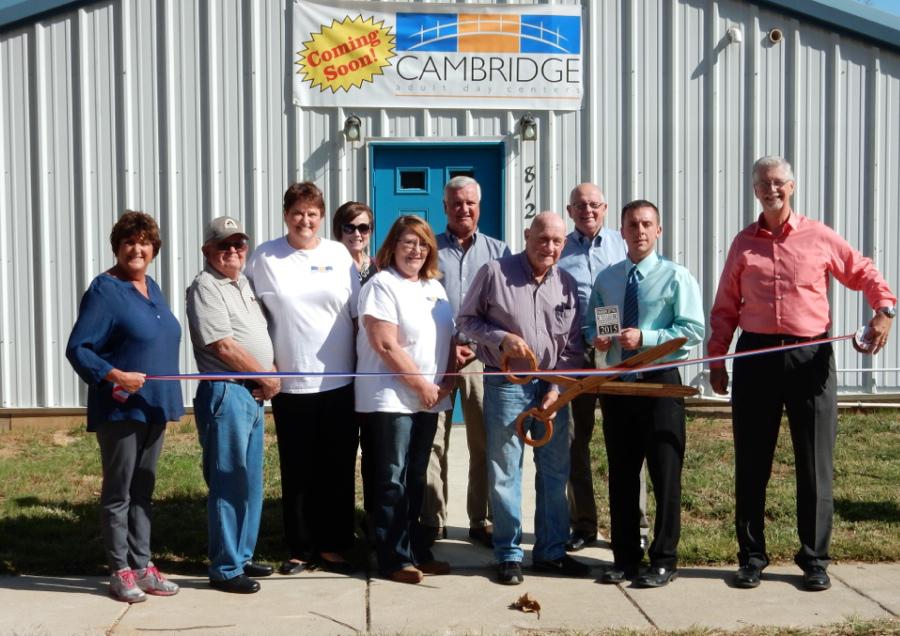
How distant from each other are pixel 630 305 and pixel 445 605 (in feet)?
5.61

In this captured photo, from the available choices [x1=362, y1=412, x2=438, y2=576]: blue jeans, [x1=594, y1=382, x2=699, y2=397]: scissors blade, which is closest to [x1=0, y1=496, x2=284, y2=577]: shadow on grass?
[x1=362, y1=412, x2=438, y2=576]: blue jeans

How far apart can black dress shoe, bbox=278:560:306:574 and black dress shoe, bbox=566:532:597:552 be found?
146cm

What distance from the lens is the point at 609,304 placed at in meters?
→ 5.28

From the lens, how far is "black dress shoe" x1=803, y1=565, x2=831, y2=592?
198 inches

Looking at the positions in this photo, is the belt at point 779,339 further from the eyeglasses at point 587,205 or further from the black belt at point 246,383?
the black belt at point 246,383

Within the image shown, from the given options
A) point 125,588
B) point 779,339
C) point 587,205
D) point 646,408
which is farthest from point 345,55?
point 125,588

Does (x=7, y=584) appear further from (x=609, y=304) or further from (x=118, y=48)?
(x=118, y=48)

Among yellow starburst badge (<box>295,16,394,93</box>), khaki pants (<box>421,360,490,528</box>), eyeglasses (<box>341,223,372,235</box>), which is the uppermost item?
yellow starburst badge (<box>295,16,394,93</box>)

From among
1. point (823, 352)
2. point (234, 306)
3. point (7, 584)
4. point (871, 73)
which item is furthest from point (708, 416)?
point (7, 584)

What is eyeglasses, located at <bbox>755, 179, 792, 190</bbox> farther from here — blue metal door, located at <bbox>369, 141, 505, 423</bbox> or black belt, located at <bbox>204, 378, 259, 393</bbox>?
blue metal door, located at <bbox>369, 141, 505, 423</bbox>

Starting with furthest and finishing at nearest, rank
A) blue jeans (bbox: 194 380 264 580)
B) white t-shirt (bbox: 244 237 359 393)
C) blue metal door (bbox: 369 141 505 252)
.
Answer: blue metal door (bbox: 369 141 505 252) < white t-shirt (bbox: 244 237 359 393) < blue jeans (bbox: 194 380 264 580)

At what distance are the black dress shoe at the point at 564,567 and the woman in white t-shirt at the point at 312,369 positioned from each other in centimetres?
98

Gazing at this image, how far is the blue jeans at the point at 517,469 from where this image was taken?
17.2ft

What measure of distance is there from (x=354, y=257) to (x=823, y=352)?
2.49 metres
